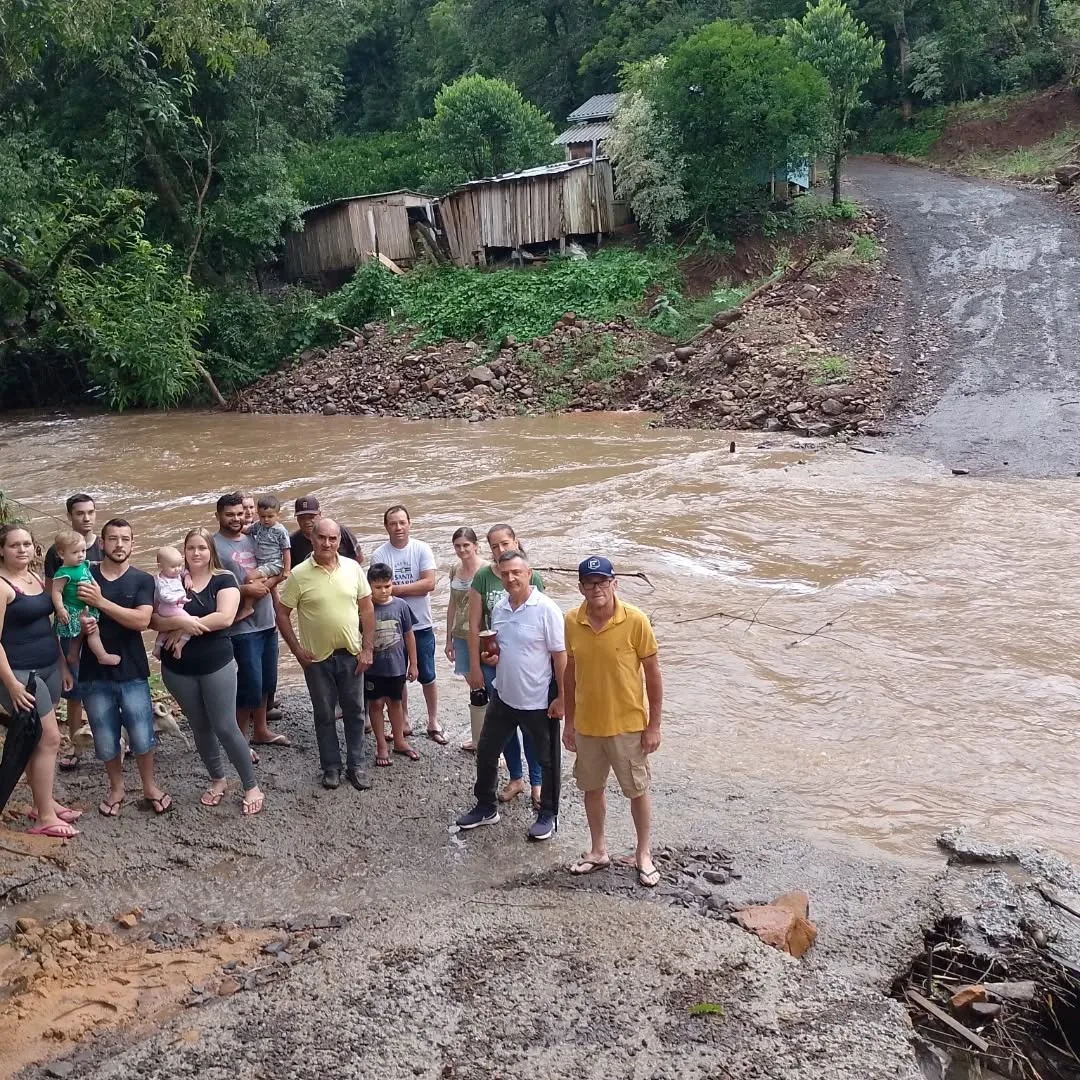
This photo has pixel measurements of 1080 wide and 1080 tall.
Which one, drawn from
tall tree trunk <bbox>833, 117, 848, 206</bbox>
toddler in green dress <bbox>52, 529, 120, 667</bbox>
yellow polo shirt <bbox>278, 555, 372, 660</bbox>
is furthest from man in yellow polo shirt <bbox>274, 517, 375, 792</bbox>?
tall tree trunk <bbox>833, 117, 848, 206</bbox>

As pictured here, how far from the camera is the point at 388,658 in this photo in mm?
6090

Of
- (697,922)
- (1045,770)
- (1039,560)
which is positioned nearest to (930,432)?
(1039,560)

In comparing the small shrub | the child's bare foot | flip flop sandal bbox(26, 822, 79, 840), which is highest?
the small shrub

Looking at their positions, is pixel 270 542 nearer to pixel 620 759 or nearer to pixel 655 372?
pixel 620 759

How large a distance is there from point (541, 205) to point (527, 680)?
2241cm

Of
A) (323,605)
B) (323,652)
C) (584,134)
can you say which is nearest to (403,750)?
(323,652)

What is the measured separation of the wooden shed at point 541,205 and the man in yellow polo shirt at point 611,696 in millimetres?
22294

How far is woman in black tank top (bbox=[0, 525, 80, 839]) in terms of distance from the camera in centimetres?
500

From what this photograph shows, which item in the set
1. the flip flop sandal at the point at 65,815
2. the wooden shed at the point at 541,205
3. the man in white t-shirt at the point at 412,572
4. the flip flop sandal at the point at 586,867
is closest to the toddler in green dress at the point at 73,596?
the flip flop sandal at the point at 65,815

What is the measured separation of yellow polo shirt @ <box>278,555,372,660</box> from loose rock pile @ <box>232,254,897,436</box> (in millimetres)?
12037

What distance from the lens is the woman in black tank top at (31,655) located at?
5.00 metres

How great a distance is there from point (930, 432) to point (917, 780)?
1049 centimetres

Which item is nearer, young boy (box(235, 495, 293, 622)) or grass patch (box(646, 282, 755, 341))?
young boy (box(235, 495, 293, 622))

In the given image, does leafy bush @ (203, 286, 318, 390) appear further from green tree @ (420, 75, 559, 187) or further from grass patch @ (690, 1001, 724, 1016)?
grass patch @ (690, 1001, 724, 1016)
